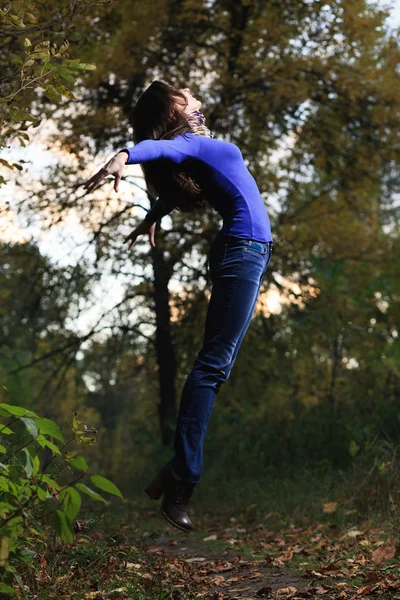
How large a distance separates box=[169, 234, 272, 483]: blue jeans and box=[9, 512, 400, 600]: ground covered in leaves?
21.8 inches

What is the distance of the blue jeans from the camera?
353 centimetres

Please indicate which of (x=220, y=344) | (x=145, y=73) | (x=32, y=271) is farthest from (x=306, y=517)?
(x=145, y=73)

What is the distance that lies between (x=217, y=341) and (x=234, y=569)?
153cm

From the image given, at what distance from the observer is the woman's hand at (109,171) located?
2943 millimetres

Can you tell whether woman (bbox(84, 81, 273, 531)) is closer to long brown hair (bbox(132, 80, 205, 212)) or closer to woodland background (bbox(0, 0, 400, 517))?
long brown hair (bbox(132, 80, 205, 212))

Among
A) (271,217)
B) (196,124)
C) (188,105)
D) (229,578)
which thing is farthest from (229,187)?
(271,217)

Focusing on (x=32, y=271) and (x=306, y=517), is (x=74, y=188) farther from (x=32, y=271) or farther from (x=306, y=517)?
(x=306, y=517)

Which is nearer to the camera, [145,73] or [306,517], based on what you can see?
[306,517]

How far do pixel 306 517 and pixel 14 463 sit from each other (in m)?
3.43

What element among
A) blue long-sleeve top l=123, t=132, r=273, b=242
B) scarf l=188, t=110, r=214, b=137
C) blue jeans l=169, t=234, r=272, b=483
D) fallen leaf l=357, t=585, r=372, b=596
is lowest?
fallen leaf l=357, t=585, r=372, b=596

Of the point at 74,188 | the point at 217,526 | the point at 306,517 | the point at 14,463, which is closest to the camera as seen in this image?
the point at 14,463

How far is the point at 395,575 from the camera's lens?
3555 millimetres

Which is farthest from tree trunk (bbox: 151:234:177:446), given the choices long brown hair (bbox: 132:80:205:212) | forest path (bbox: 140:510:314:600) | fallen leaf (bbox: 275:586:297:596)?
fallen leaf (bbox: 275:586:297:596)

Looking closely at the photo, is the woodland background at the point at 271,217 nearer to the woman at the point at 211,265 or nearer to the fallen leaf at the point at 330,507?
the fallen leaf at the point at 330,507
